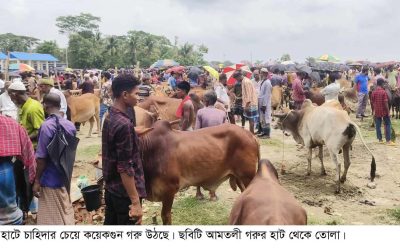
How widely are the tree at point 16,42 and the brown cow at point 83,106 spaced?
2262 inches

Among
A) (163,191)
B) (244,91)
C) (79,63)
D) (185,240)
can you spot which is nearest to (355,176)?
(244,91)

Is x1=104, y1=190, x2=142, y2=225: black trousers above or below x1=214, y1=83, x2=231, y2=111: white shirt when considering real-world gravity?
below

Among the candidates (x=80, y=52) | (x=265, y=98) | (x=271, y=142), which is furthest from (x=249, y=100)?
(x=80, y=52)

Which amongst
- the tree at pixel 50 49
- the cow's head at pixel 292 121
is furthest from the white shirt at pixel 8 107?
the tree at pixel 50 49

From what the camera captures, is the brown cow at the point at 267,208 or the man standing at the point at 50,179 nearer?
the brown cow at the point at 267,208

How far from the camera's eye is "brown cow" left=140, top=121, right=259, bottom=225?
4.68 m

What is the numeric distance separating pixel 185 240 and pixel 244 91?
23.3 ft

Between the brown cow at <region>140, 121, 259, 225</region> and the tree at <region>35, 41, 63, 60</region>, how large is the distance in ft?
172

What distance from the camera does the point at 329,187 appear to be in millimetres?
7148


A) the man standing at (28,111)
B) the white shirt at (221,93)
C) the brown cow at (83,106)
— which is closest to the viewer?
the man standing at (28,111)

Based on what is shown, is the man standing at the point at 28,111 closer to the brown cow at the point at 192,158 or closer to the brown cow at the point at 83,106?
the brown cow at the point at 192,158

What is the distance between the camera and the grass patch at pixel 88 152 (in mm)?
9244

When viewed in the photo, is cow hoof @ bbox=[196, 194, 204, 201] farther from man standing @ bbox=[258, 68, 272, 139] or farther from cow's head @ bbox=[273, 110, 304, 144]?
man standing @ bbox=[258, 68, 272, 139]

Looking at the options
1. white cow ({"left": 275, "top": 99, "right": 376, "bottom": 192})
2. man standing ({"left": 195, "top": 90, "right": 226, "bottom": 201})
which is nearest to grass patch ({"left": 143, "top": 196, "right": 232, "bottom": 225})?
man standing ({"left": 195, "top": 90, "right": 226, "bottom": 201})
